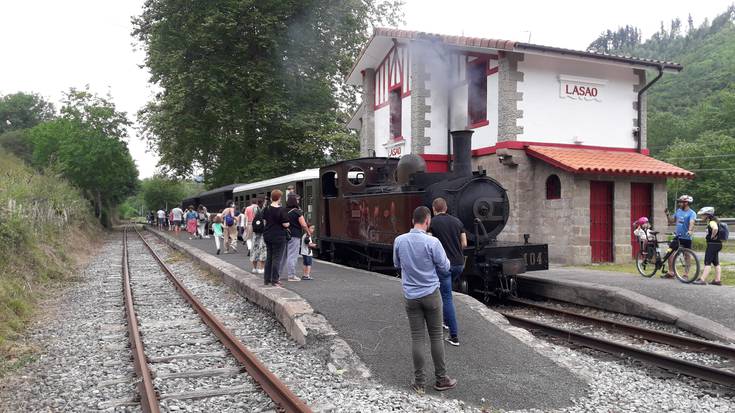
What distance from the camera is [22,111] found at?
251 ft

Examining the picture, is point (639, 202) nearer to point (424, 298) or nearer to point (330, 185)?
point (330, 185)

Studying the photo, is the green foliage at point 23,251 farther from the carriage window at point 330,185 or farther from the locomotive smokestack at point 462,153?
the locomotive smokestack at point 462,153

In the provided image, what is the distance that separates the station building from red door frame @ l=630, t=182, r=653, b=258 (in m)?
0.03

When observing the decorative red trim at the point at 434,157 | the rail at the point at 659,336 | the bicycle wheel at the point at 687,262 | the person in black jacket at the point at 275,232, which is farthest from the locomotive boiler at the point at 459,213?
the decorative red trim at the point at 434,157

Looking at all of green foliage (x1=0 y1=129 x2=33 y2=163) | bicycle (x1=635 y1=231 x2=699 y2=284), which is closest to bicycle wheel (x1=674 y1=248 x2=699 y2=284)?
bicycle (x1=635 y1=231 x2=699 y2=284)

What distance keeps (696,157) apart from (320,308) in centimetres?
4785

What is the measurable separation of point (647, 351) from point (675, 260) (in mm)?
4687

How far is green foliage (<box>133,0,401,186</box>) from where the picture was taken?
2339cm

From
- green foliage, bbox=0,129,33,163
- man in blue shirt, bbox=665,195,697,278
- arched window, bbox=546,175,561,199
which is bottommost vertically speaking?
man in blue shirt, bbox=665,195,697,278

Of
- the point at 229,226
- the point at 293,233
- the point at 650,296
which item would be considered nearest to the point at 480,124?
the point at 293,233

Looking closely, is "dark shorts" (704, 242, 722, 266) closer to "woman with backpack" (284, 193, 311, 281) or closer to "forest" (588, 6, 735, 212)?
"woman with backpack" (284, 193, 311, 281)

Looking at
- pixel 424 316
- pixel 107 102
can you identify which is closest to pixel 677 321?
pixel 424 316

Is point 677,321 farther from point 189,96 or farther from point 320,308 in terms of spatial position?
point 189,96

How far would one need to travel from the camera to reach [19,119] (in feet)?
249
